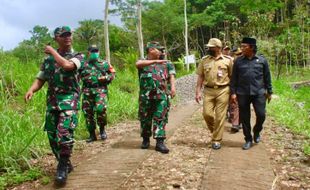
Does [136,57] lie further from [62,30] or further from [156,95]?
[62,30]

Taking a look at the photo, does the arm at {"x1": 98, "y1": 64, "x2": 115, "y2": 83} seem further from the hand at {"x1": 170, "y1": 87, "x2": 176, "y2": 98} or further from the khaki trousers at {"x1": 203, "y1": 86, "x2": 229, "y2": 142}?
the khaki trousers at {"x1": 203, "y1": 86, "x2": 229, "y2": 142}

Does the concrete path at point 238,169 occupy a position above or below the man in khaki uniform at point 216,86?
below

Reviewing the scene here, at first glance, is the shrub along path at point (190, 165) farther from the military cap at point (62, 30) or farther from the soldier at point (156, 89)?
the military cap at point (62, 30)

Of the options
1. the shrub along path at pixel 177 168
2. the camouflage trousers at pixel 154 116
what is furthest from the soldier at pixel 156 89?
the shrub along path at pixel 177 168

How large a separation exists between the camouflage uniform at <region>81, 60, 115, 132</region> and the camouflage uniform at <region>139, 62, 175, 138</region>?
128 centimetres

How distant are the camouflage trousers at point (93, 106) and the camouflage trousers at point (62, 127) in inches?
96.2

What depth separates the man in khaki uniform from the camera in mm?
6781

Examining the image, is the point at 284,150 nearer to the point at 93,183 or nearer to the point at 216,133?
the point at 216,133

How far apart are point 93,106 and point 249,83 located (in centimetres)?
285

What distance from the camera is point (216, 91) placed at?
22.6 ft

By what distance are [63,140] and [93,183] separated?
0.63 meters

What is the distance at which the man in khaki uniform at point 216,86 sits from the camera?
6781 millimetres

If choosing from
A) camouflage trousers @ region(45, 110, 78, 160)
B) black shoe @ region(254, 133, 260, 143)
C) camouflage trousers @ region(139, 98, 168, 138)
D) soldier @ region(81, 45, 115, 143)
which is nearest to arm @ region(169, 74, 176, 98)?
camouflage trousers @ region(139, 98, 168, 138)

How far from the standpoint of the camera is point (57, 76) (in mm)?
4922
